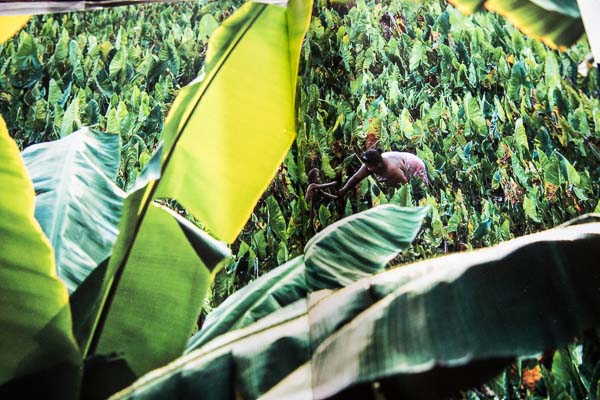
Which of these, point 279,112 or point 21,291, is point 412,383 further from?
point 21,291

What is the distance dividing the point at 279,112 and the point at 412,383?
0.84m

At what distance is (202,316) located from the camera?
1384 mm

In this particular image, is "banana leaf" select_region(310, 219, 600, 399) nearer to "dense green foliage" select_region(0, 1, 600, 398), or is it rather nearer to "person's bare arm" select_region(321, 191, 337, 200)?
"dense green foliage" select_region(0, 1, 600, 398)

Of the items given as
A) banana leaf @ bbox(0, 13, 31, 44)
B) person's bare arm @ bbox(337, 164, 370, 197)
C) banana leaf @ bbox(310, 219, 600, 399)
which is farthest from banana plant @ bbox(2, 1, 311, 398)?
banana leaf @ bbox(310, 219, 600, 399)

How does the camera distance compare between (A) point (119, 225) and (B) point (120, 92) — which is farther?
(B) point (120, 92)

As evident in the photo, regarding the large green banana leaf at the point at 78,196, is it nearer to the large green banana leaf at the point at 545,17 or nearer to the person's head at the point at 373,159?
the person's head at the point at 373,159

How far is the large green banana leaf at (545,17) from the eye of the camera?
1.25 m

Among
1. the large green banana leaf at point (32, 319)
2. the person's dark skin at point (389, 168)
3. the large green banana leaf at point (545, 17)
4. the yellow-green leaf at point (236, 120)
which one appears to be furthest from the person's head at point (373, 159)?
the large green banana leaf at point (32, 319)

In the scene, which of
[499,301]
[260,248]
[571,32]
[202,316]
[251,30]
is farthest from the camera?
[251,30]

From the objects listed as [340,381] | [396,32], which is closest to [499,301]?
[340,381]

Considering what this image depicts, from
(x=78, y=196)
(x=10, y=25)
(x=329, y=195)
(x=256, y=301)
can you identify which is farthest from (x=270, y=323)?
(x=10, y=25)

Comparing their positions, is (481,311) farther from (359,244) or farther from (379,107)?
(379,107)

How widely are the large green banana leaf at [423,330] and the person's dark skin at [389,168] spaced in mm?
244

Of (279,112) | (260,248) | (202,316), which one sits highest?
(279,112)
